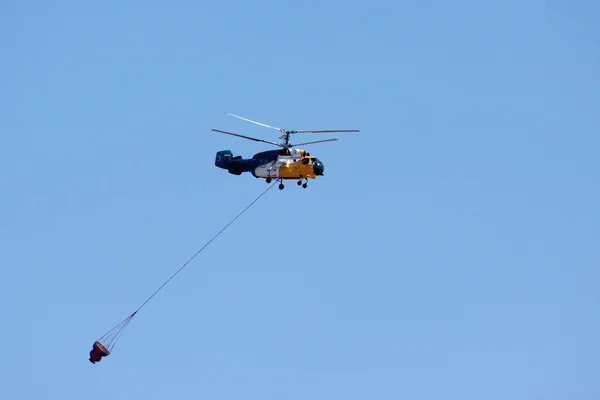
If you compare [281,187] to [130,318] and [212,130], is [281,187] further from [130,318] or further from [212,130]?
[130,318]

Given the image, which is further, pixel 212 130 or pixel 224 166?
pixel 224 166

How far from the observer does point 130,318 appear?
74.8m

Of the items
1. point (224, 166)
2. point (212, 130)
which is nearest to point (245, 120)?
point (212, 130)

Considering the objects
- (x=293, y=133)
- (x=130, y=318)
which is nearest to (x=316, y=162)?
(x=293, y=133)

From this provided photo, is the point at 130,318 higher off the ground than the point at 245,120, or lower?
lower

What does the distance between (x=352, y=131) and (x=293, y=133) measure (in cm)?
376

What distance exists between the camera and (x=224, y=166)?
85.2 metres

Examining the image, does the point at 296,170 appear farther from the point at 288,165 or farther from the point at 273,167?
the point at 273,167

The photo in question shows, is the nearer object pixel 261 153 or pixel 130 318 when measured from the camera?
pixel 130 318

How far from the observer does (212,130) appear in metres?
78.6

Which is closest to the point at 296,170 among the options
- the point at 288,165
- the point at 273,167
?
the point at 288,165

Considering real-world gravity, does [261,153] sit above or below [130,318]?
above

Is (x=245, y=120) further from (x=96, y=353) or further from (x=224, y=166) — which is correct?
(x=96, y=353)

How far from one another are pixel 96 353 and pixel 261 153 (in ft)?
48.2
